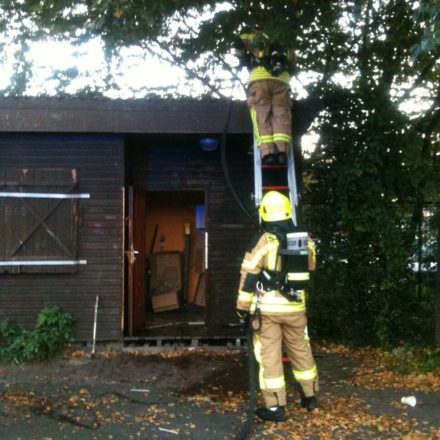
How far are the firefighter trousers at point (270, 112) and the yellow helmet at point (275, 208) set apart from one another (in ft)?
2.49

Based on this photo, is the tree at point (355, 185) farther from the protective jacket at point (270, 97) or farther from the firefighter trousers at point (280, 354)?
the firefighter trousers at point (280, 354)

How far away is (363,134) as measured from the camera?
760 centimetres

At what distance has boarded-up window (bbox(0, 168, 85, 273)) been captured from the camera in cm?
757

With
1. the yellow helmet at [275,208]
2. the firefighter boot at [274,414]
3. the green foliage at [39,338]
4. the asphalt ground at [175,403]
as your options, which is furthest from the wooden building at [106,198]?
the firefighter boot at [274,414]

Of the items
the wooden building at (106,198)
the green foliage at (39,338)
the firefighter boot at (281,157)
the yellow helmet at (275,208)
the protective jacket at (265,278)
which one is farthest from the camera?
the wooden building at (106,198)

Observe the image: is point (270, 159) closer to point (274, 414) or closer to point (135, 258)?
point (274, 414)

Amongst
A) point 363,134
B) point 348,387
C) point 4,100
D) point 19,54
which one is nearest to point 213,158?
point 363,134

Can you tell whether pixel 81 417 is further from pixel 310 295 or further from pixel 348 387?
pixel 310 295

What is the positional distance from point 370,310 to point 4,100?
548cm

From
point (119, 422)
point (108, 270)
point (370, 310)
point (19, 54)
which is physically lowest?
point (119, 422)

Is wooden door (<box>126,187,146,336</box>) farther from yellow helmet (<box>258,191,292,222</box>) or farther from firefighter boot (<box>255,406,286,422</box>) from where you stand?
firefighter boot (<box>255,406,286,422</box>)

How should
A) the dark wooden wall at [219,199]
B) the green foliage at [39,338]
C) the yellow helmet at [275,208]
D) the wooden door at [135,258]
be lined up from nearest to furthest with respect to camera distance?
the yellow helmet at [275,208], the green foliage at [39,338], the wooden door at [135,258], the dark wooden wall at [219,199]

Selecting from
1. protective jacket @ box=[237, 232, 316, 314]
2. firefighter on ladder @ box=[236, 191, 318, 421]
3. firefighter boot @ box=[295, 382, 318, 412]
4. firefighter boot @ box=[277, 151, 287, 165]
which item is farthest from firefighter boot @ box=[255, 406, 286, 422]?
firefighter boot @ box=[277, 151, 287, 165]

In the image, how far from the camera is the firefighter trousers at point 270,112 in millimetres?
6070
